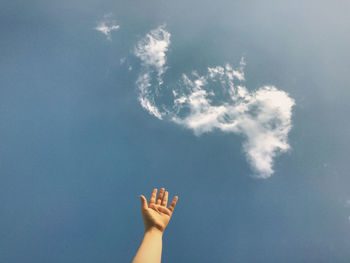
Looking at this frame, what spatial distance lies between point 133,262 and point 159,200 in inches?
88.0

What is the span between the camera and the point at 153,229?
4520mm

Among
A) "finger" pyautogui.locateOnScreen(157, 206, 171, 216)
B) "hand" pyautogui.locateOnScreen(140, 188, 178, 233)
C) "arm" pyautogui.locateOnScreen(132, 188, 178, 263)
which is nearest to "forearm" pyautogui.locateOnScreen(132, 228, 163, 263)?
"arm" pyautogui.locateOnScreen(132, 188, 178, 263)

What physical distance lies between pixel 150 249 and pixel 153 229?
0.68 metres

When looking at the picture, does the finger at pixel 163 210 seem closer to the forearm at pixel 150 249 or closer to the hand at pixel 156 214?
the hand at pixel 156 214

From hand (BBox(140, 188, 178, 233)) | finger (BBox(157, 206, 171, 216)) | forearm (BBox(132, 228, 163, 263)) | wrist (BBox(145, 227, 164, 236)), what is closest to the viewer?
forearm (BBox(132, 228, 163, 263))

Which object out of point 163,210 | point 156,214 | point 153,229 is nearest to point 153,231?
point 153,229

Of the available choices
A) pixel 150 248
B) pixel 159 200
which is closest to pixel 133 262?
pixel 150 248

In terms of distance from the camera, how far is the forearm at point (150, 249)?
3607mm

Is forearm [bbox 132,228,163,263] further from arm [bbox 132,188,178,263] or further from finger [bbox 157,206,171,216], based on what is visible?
finger [bbox 157,206,171,216]

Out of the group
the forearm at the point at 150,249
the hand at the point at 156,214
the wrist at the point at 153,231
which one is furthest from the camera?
the hand at the point at 156,214

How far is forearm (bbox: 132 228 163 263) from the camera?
3.61m

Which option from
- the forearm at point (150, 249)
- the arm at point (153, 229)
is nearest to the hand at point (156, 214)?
the arm at point (153, 229)

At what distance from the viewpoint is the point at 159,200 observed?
573cm

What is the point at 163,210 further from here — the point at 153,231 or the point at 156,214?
the point at 153,231
